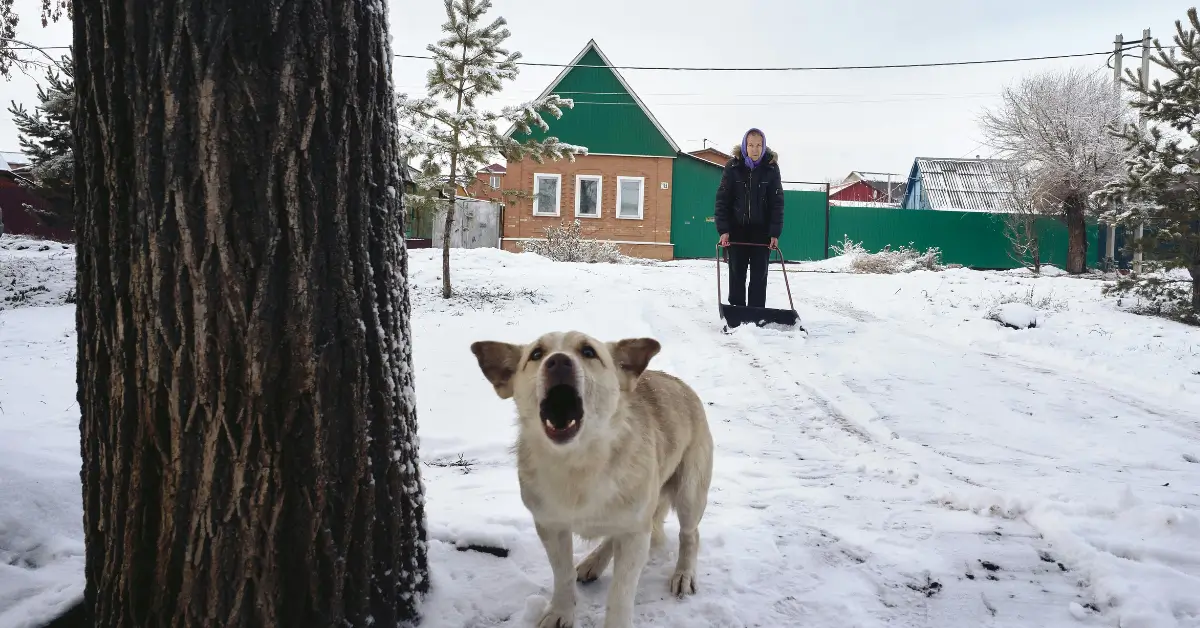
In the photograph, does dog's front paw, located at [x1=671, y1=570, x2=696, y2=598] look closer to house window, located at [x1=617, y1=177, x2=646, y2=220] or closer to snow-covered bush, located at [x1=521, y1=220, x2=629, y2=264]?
snow-covered bush, located at [x1=521, y1=220, x2=629, y2=264]

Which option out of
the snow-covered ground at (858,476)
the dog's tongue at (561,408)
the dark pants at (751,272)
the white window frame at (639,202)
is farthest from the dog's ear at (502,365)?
the white window frame at (639,202)

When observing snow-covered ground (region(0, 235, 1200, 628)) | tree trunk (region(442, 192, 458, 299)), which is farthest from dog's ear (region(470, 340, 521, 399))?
tree trunk (region(442, 192, 458, 299))

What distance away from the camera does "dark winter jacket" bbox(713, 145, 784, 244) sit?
946 cm

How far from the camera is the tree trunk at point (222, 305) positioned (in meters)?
1.91

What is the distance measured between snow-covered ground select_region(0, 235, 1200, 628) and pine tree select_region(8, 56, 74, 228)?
7995 mm

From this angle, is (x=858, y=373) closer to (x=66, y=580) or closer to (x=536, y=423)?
(x=536, y=423)

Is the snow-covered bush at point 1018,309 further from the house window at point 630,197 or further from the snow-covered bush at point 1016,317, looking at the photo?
the house window at point 630,197

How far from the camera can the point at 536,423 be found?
2.54 metres

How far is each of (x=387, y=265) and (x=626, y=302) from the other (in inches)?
350

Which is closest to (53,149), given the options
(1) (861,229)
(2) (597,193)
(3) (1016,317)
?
(2) (597,193)

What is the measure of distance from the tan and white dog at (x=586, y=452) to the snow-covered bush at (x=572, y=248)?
17.2 m

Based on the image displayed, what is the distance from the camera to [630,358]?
2.73 m

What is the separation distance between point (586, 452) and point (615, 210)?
25.8 meters

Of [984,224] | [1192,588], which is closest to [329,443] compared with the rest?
[1192,588]
